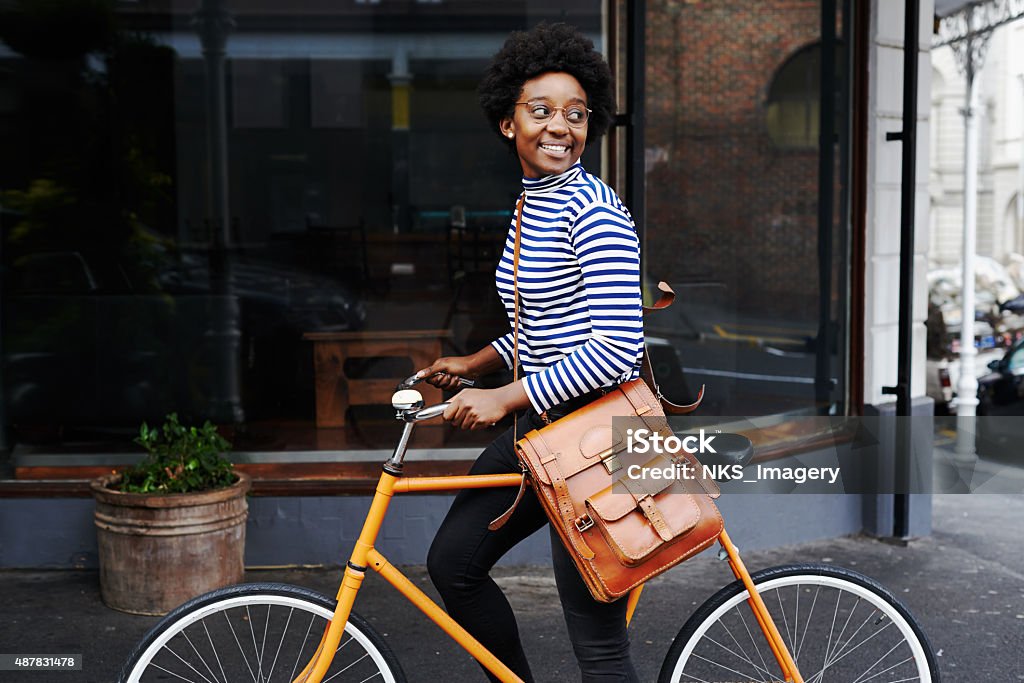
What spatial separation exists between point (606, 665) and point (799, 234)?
15.8 feet

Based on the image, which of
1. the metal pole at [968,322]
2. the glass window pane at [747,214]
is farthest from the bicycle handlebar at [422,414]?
the metal pole at [968,322]

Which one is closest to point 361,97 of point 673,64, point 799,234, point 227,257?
point 227,257

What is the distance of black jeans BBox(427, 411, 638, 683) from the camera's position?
2.81 m

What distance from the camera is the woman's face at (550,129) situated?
282cm

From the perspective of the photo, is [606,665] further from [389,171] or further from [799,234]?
[389,171]

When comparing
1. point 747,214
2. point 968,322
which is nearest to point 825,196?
point 747,214

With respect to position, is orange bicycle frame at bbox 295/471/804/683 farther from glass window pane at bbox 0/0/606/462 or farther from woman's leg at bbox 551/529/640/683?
glass window pane at bbox 0/0/606/462

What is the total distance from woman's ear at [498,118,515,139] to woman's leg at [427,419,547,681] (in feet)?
2.44

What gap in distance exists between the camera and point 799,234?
7.14m

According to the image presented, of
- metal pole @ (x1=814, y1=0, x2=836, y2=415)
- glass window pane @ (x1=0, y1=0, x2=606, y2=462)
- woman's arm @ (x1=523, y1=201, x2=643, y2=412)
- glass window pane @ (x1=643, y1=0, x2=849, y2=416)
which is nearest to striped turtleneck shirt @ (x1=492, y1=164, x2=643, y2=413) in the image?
woman's arm @ (x1=523, y1=201, x2=643, y2=412)

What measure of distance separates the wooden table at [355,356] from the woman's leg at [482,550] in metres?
3.79

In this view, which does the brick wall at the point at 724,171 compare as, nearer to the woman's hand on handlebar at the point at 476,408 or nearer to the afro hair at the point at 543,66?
the afro hair at the point at 543,66

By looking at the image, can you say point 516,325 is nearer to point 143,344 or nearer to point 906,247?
point 906,247

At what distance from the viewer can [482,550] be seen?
2898mm
